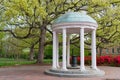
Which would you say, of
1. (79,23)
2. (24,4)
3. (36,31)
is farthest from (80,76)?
(36,31)

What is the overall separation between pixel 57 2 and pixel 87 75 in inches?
453

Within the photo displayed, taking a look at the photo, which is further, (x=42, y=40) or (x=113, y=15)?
(x=42, y=40)

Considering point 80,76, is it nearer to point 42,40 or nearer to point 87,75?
point 87,75

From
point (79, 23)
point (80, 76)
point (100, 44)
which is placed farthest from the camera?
point (100, 44)

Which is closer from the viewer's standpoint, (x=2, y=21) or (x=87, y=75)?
(x=87, y=75)

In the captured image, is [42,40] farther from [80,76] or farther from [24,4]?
[80,76]

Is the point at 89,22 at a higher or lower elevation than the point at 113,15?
lower

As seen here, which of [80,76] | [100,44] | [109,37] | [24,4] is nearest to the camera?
[80,76]

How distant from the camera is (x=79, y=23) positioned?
1895 centimetres

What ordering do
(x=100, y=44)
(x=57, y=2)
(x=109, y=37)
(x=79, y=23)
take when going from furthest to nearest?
(x=100, y=44)
(x=109, y=37)
(x=57, y=2)
(x=79, y=23)

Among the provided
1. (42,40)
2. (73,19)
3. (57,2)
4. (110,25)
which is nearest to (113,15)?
(110,25)

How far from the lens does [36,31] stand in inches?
1395

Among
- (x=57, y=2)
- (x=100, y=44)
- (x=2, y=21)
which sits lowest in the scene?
(x=100, y=44)

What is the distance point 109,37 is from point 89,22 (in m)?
12.0
